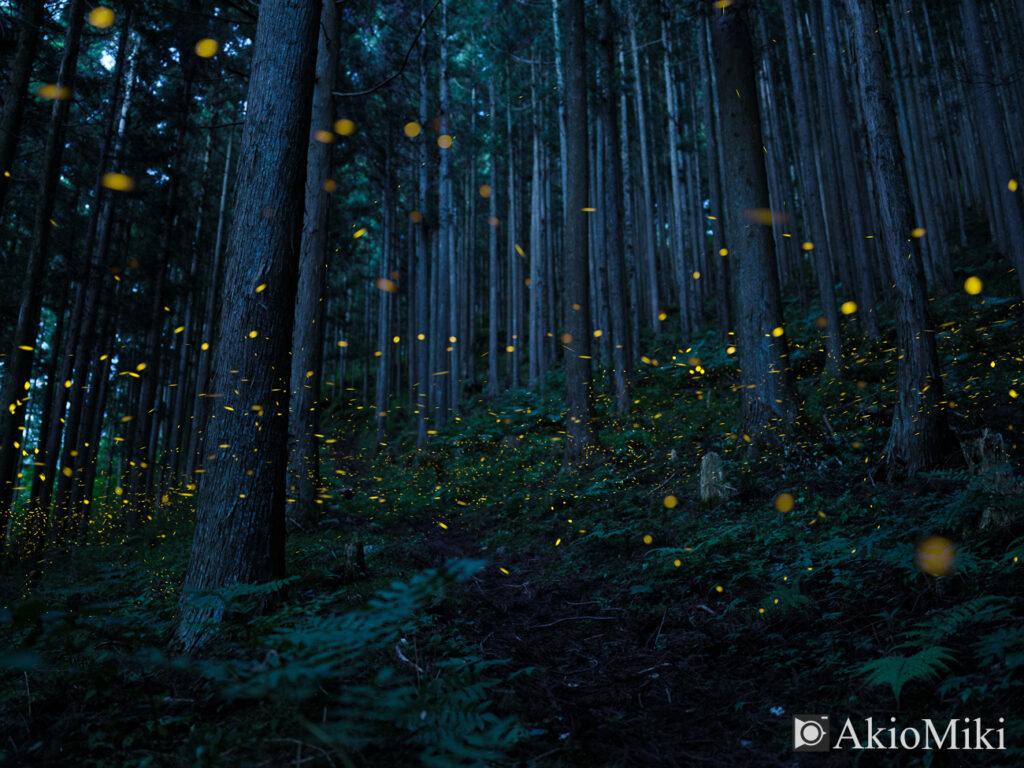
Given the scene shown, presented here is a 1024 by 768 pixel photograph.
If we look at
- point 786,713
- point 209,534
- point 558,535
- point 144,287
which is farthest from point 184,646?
point 144,287

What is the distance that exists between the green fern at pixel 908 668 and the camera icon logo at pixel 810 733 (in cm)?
30

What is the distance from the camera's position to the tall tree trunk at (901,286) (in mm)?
5785

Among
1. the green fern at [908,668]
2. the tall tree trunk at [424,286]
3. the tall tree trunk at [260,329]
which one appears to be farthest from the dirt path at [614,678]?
the tall tree trunk at [424,286]

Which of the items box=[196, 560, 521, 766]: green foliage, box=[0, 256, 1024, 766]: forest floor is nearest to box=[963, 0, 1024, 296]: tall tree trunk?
box=[0, 256, 1024, 766]: forest floor

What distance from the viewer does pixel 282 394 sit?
4254mm

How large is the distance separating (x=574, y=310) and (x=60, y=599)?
839 centimetres

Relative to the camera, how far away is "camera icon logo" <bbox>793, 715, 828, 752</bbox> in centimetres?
245

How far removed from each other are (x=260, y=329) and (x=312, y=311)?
5.28 meters

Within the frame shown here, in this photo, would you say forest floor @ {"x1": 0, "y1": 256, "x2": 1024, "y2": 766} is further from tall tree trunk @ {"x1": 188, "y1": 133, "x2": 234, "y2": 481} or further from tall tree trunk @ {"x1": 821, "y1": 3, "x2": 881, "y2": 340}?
tall tree trunk @ {"x1": 188, "y1": 133, "x2": 234, "y2": 481}

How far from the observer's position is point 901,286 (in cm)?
618

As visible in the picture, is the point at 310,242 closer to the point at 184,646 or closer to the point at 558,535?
the point at 558,535

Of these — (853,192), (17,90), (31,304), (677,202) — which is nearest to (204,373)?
(31,304)

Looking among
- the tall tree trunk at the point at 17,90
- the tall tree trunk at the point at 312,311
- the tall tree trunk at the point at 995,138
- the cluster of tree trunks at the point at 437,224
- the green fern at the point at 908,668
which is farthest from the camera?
the tall tree trunk at the point at 995,138

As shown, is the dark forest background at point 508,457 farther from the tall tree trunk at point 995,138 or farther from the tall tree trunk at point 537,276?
the tall tree trunk at point 537,276
